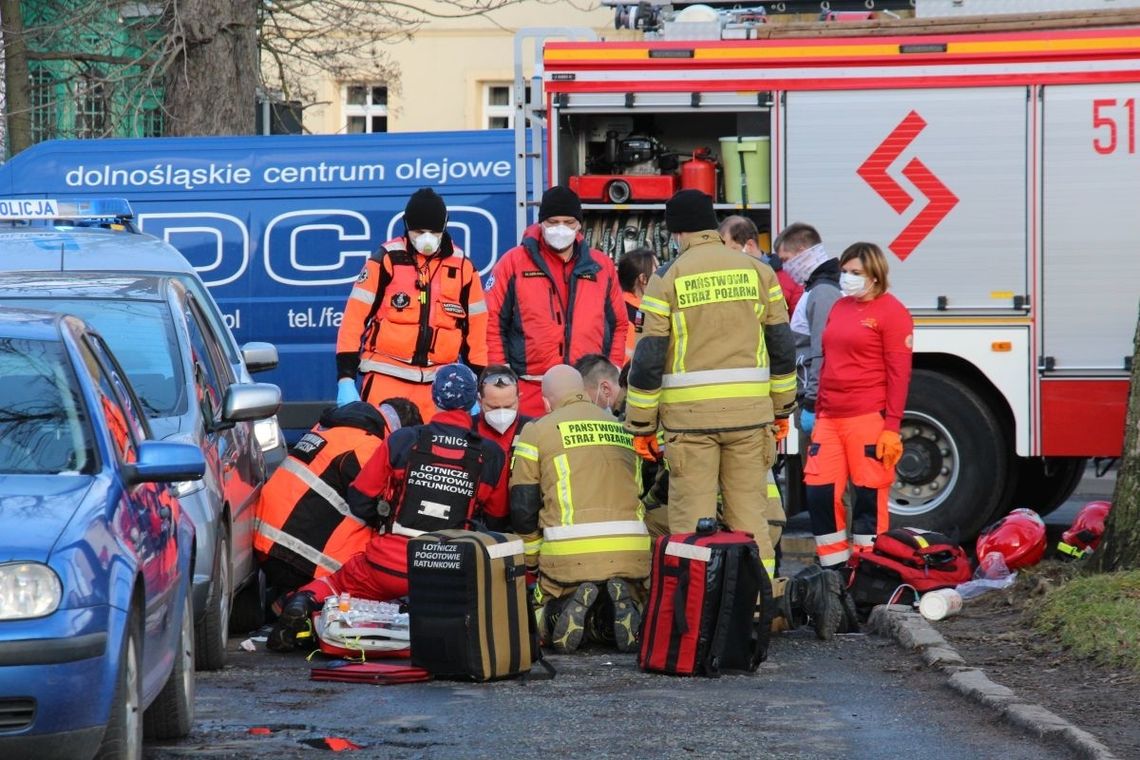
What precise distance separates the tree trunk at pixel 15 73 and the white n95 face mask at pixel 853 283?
11940 mm

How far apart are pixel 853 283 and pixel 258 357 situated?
299 cm

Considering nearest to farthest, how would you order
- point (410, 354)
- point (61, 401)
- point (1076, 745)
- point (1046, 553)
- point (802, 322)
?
1. point (61, 401)
2. point (1076, 745)
3. point (410, 354)
4. point (802, 322)
5. point (1046, 553)

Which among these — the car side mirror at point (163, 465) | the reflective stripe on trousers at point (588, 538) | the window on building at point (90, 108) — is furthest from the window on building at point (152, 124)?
the car side mirror at point (163, 465)

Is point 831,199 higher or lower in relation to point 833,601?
higher

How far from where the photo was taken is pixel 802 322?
34.6 ft

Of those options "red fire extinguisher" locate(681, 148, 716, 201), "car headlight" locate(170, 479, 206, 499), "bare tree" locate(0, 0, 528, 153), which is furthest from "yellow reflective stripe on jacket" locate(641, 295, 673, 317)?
"bare tree" locate(0, 0, 528, 153)

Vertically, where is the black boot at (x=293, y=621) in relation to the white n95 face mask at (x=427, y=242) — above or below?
below

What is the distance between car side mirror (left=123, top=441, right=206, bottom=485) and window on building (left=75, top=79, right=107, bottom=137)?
14255mm

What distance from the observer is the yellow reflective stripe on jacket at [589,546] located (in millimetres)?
8180

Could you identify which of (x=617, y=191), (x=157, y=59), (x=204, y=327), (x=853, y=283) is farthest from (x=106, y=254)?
(x=157, y=59)

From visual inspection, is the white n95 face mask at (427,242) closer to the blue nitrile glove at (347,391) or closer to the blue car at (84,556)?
the blue nitrile glove at (347,391)

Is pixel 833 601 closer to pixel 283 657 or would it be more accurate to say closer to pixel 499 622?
pixel 499 622

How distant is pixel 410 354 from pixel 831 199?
300cm

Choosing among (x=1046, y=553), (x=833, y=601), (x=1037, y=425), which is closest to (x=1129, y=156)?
(x=1037, y=425)
